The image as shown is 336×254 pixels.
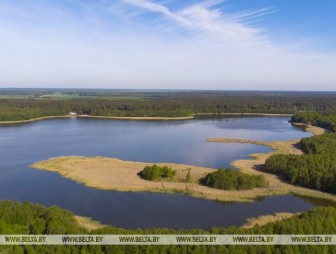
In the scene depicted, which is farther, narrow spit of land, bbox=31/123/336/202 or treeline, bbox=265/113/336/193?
treeline, bbox=265/113/336/193

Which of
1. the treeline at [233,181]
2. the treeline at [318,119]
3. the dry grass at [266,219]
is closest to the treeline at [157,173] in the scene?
the treeline at [233,181]

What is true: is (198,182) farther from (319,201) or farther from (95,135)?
(95,135)

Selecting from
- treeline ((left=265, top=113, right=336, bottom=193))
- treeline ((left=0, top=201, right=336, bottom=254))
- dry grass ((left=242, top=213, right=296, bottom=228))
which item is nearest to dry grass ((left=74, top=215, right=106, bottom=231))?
treeline ((left=0, top=201, right=336, bottom=254))

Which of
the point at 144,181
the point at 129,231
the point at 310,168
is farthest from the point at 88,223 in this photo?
the point at 310,168

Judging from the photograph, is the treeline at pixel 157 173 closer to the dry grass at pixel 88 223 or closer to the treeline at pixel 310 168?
the dry grass at pixel 88 223

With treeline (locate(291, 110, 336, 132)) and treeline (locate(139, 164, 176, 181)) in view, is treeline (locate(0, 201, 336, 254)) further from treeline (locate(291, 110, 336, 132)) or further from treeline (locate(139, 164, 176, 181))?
treeline (locate(291, 110, 336, 132))

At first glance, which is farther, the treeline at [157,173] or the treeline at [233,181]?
the treeline at [157,173]

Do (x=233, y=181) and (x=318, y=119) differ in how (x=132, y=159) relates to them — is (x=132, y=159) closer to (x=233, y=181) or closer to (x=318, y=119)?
(x=233, y=181)

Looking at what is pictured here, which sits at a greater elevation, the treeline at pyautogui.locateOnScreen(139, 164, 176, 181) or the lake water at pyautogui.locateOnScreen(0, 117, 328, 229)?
the treeline at pyautogui.locateOnScreen(139, 164, 176, 181)
